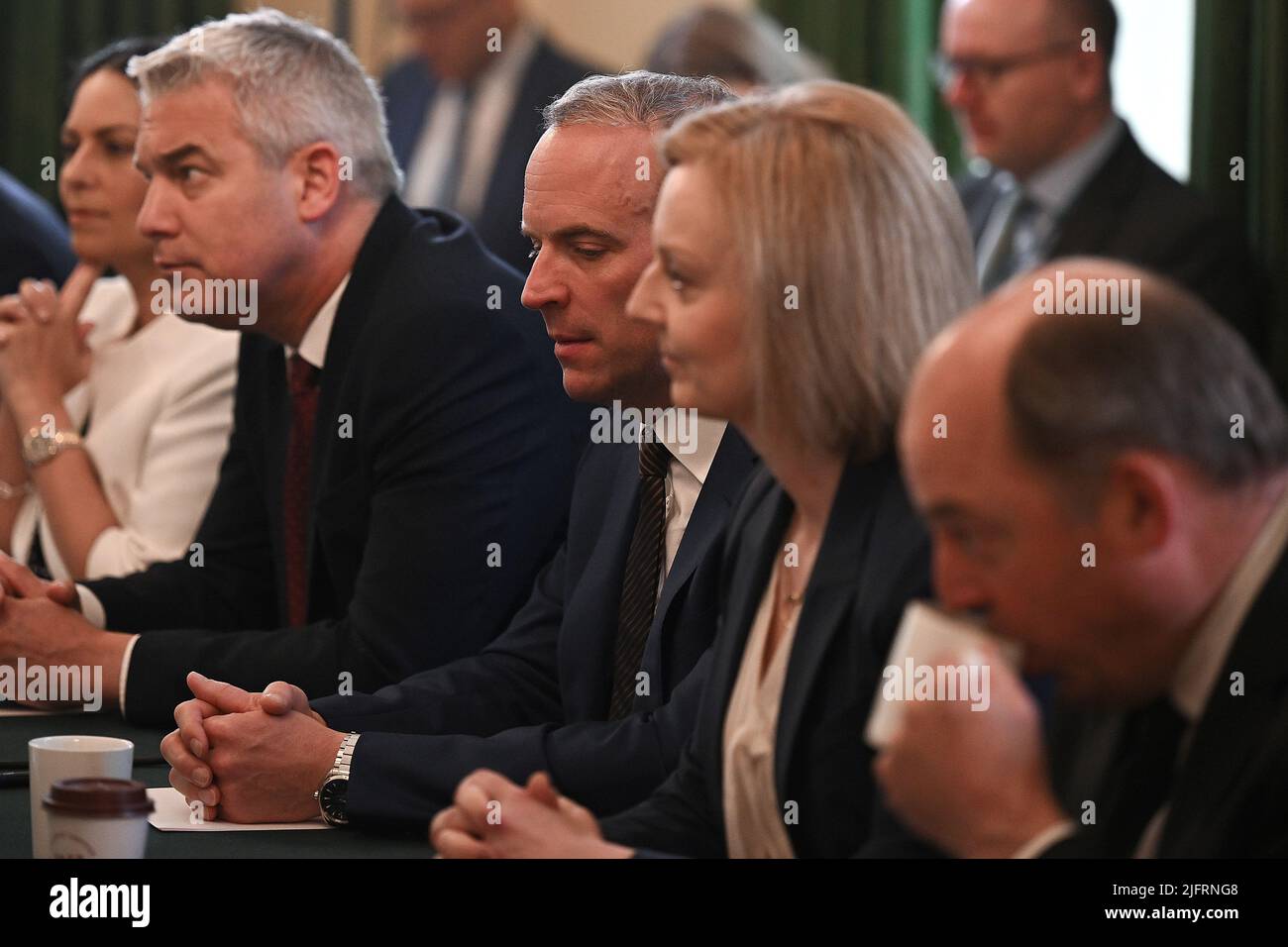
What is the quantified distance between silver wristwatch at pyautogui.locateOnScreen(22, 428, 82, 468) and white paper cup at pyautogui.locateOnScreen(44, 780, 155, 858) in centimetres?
161

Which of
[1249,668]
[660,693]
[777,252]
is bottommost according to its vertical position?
[660,693]

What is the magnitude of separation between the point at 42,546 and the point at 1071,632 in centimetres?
229

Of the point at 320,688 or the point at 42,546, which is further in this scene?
the point at 42,546

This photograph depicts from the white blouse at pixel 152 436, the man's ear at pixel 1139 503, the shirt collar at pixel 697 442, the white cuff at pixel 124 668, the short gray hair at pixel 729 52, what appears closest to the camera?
the man's ear at pixel 1139 503

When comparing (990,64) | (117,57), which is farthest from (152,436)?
(990,64)

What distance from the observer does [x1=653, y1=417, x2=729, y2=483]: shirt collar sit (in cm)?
198

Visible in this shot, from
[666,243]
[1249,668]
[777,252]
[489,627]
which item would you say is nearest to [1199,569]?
[1249,668]

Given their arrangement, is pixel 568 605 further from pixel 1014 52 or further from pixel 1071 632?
pixel 1014 52

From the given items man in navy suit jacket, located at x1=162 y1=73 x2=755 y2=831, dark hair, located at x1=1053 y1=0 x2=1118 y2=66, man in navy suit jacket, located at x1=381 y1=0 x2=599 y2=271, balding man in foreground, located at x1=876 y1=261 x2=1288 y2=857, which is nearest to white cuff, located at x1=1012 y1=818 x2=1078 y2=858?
balding man in foreground, located at x1=876 y1=261 x2=1288 y2=857

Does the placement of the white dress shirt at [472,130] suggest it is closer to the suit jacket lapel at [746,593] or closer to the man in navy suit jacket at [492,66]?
the man in navy suit jacket at [492,66]

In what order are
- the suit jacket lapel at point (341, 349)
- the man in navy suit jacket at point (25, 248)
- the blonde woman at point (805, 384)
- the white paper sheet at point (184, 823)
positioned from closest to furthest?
the blonde woman at point (805, 384) < the white paper sheet at point (184, 823) < the suit jacket lapel at point (341, 349) < the man in navy suit jacket at point (25, 248)

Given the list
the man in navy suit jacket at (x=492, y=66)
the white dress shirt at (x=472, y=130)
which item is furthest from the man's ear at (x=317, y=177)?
the white dress shirt at (x=472, y=130)

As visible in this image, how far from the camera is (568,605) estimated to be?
2.08 meters

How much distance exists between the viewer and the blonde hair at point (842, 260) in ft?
4.74
